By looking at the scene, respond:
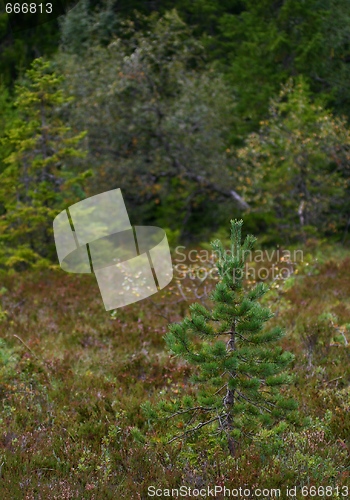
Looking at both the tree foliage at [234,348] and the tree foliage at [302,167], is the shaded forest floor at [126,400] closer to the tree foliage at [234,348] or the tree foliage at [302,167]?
the tree foliage at [234,348]

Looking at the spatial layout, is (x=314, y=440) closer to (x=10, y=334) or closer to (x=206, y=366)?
(x=206, y=366)

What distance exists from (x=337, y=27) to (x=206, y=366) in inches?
562

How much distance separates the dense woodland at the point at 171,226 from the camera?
427 centimetres

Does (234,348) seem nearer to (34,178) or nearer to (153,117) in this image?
(34,178)

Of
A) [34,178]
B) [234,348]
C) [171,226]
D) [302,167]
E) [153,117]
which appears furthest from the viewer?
[171,226]

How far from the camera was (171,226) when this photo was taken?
1955 centimetres

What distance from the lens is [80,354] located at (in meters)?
7.09

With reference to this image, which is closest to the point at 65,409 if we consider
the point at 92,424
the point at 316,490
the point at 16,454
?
the point at 92,424

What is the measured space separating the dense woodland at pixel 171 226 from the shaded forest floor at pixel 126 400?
23 millimetres

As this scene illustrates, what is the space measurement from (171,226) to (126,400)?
14172 millimetres

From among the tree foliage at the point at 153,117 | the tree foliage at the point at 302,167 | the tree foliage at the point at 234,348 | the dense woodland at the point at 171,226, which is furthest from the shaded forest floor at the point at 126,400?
the tree foliage at the point at 153,117

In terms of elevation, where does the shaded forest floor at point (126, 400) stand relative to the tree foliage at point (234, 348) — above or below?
below

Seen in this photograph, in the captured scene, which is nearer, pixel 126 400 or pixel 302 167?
pixel 126 400

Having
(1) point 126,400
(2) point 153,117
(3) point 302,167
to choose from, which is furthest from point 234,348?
(2) point 153,117
